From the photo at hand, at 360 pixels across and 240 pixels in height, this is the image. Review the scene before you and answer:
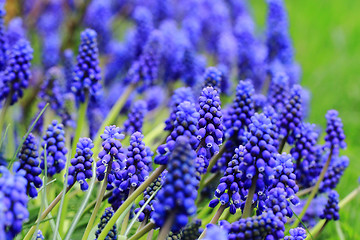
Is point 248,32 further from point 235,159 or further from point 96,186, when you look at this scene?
point 235,159

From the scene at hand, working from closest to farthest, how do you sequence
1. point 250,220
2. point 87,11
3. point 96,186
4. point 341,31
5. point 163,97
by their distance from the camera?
point 250,220, point 96,186, point 163,97, point 87,11, point 341,31

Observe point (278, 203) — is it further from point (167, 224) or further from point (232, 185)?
point (167, 224)

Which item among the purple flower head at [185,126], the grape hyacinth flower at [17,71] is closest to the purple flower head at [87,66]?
the grape hyacinth flower at [17,71]

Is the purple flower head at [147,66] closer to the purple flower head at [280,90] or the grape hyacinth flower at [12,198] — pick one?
the purple flower head at [280,90]

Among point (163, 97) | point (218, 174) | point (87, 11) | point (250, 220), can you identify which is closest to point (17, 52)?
point (218, 174)

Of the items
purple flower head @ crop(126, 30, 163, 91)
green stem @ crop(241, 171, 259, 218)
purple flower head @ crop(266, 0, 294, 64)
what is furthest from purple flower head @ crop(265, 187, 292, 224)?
purple flower head @ crop(266, 0, 294, 64)
